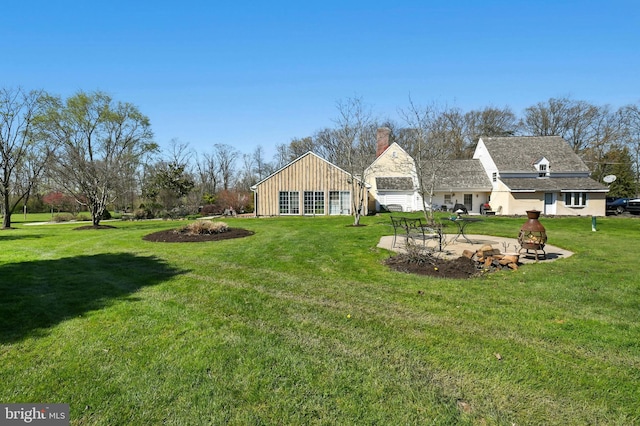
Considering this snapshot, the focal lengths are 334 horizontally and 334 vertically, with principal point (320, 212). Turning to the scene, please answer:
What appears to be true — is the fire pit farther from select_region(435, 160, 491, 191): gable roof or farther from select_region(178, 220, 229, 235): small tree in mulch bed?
select_region(435, 160, 491, 191): gable roof

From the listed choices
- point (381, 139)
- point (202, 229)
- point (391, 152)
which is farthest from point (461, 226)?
point (381, 139)

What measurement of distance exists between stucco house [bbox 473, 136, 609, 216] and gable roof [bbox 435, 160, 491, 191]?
0.65 metres

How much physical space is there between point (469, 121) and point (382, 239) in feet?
138

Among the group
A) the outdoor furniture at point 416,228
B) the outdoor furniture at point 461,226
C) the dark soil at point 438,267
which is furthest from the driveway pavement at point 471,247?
the dark soil at point 438,267

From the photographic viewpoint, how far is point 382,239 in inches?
486

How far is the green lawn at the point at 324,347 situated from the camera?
9.11 ft

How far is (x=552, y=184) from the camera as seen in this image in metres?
29.8

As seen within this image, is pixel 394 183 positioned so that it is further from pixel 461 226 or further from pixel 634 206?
pixel 461 226

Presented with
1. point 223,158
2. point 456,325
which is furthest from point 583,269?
point 223,158

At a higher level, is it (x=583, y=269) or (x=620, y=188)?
(x=620, y=188)

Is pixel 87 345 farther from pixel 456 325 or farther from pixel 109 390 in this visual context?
pixel 456 325

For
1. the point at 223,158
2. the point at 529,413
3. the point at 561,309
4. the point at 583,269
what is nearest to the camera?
the point at 529,413

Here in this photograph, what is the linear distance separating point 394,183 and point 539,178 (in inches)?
519

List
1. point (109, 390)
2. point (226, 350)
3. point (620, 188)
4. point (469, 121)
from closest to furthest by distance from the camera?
point (109, 390)
point (226, 350)
point (620, 188)
point (469, 121)
